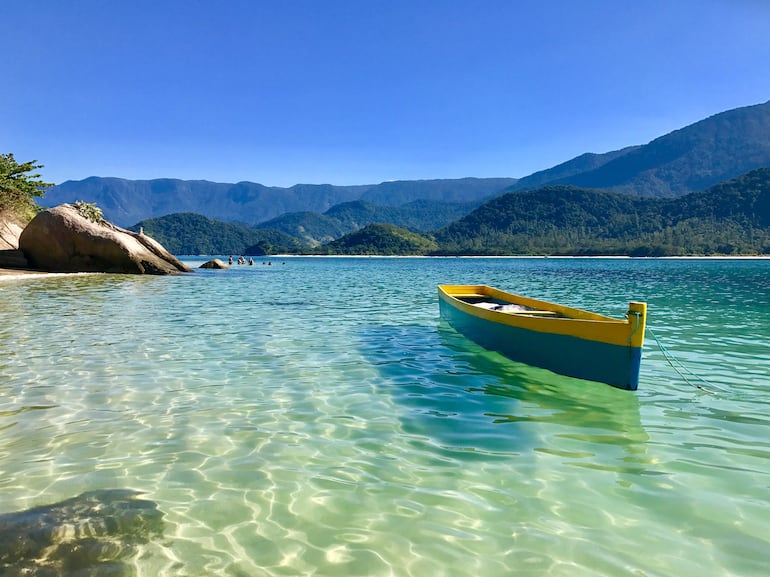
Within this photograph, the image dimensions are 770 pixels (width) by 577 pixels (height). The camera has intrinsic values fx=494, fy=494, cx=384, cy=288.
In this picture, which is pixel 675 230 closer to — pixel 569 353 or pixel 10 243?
pixel 10 243

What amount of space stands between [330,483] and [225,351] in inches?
323

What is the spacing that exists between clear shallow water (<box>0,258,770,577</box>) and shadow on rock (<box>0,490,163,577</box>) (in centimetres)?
21

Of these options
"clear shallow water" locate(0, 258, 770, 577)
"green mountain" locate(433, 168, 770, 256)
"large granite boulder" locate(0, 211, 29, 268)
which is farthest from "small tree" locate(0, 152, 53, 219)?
"green mountain" locate(433, 168, 770, 256)

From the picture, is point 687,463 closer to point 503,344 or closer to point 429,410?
point 429,410

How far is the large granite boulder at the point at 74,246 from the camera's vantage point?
1548 inches

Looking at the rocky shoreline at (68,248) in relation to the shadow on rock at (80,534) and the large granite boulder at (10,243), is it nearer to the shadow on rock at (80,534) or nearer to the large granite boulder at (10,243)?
the large granite boulder at (10,243)

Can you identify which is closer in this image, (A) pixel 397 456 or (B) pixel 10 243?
(A) pixel 397 456

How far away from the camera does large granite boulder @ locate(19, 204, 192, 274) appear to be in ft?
129

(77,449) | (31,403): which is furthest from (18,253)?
(77,449)

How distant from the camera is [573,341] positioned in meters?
9.80

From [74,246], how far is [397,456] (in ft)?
140

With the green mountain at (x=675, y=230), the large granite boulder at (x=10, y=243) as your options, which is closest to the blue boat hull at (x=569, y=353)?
the large granite boulder at (x=10, y=243)

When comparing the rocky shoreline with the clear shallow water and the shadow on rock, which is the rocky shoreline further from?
the shadow on rock

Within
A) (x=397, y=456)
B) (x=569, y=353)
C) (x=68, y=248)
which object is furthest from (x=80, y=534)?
(x=68, y=248)
